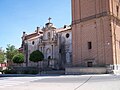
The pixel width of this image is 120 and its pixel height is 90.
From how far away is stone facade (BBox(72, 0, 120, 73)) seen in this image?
30.8 meters

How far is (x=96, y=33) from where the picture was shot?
→ 32438mm

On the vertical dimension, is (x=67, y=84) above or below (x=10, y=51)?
below

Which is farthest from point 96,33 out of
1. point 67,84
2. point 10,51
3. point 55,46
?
point 10,51

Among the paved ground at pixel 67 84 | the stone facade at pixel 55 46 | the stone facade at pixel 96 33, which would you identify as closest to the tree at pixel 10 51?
the stone facade at pixel 55 46

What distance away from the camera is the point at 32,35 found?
58.6 meters

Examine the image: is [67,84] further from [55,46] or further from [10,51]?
[10,51]

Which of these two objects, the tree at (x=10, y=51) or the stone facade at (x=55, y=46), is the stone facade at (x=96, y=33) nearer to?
the stone facade at (x=55, y=46)

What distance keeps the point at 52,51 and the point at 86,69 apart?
62.3ft

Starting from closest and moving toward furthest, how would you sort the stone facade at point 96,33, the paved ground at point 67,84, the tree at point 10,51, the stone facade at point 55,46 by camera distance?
the paved ground at point 67,84 → the stone facade at point 96,33 → the stone facade at point 55,46 → the tree at point 10,51

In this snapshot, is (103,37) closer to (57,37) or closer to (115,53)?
(115,53)

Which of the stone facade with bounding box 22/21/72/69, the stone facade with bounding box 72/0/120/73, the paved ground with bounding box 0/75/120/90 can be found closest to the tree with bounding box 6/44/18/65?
the stone facade with bounding box 22/21/72/69

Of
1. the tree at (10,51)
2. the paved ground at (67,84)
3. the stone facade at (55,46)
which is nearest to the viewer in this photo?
the paved ground at (67,84)

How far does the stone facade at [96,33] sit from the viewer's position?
3081 cm

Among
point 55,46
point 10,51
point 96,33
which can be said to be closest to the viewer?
point 96,33
